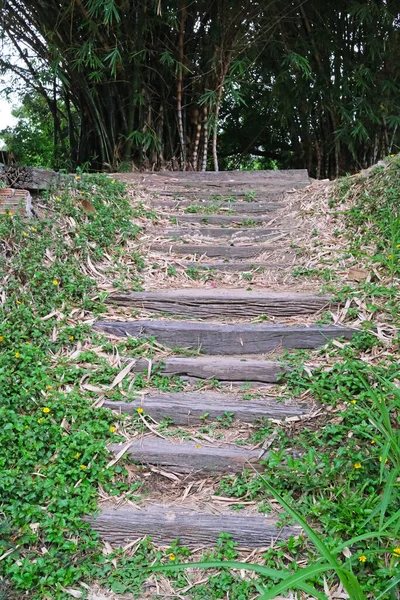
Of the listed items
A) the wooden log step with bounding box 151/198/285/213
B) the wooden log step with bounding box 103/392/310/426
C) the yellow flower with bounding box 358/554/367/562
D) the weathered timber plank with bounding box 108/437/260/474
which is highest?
the wooden log step with bounding box 151/198/285/213

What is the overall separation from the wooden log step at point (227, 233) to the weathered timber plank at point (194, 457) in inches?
72.5

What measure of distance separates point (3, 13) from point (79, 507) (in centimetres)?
448

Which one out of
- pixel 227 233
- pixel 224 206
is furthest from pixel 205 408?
pixel 224 206

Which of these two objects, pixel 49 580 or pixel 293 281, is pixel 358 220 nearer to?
pixel 293 281

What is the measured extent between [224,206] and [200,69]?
1.57m

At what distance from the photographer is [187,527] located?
1.72 meters

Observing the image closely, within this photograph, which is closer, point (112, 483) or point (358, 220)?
point (112, 483)

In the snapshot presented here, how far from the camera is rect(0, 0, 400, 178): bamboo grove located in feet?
14.0

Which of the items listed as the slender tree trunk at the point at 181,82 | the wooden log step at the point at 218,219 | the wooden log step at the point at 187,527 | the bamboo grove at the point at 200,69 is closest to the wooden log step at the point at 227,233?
the wooden log step at the point at 218,219

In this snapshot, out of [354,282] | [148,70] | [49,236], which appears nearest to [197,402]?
[354,282]

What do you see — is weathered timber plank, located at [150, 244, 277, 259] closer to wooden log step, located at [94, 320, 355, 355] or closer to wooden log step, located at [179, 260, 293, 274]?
wooden log step, located at [179, 260, 293, 274]

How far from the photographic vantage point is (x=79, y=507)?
1724mm

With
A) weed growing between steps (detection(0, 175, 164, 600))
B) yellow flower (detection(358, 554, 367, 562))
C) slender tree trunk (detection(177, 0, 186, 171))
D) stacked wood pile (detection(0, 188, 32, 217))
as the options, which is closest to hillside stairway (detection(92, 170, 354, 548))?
weed growing between steps (detection(0, 175, 164, 600))

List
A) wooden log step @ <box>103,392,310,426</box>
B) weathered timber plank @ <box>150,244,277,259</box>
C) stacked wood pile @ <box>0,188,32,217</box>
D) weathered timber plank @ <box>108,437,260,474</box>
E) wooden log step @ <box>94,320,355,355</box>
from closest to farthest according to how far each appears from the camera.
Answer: weathered timber plank @ <box>108,437,260,474</box> → wooden log step @ <box>103,392,310,426</box> → wooden log step @ <box>94,320,355,355</box> → stacked wood pile @ <box>0,188,32,217</box> → weathered timber plank @ <box>150,244,277,259</box>
